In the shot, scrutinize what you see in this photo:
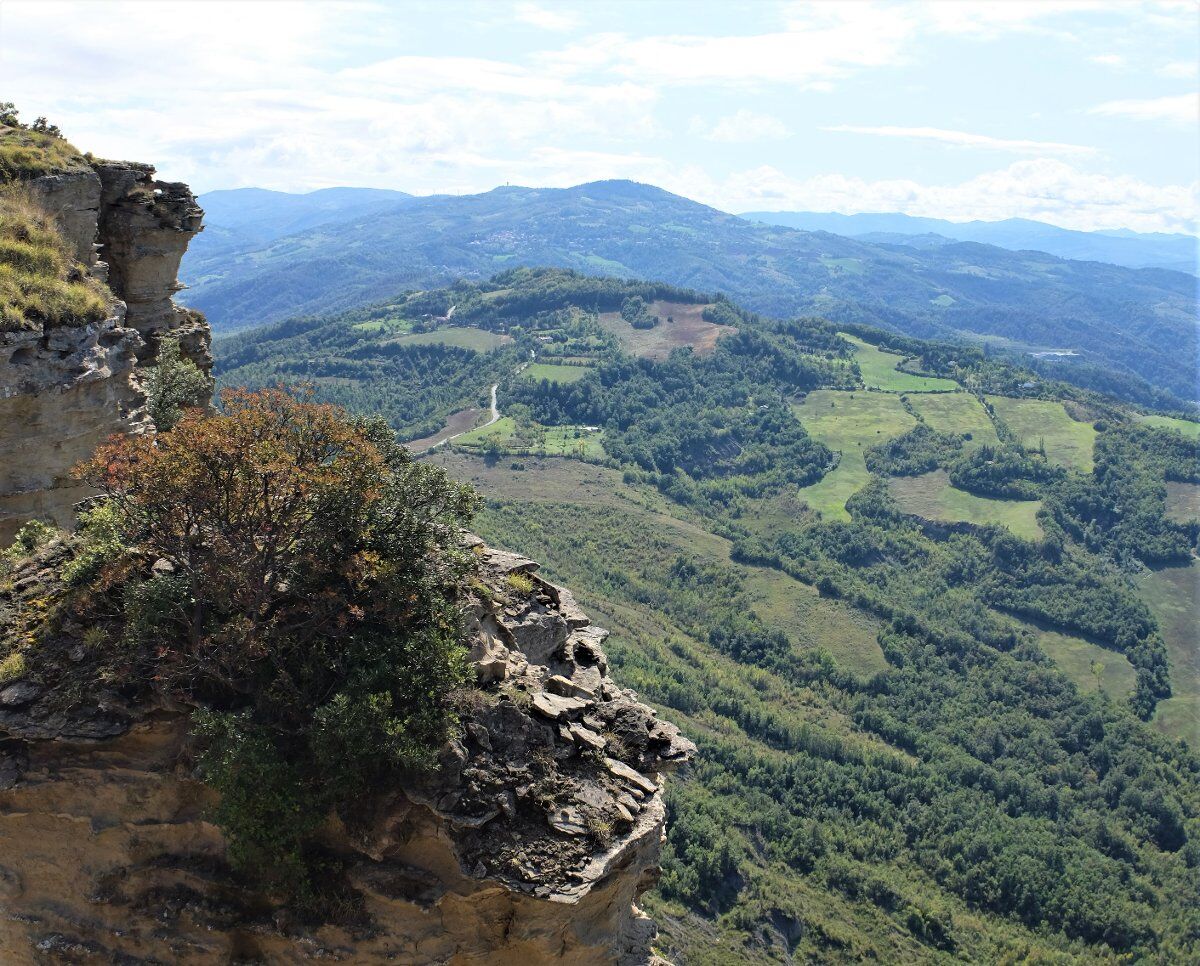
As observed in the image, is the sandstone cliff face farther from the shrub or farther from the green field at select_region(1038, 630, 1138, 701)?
the green field at select_region(1038, 630, 1138, 701)

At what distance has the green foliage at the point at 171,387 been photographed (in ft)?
98.4

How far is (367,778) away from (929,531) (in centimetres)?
18581

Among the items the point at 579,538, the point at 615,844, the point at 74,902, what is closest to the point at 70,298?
the point at 74,902

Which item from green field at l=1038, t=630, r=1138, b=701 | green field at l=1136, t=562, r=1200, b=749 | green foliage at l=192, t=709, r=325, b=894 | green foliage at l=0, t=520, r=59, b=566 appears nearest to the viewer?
green foliage at l=192, t=709, r=325, b=894

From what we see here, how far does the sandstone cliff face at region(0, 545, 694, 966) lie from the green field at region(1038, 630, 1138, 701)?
143019 millimetres

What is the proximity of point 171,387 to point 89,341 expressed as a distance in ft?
17.4

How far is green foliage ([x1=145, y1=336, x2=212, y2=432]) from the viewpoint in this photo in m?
30.0

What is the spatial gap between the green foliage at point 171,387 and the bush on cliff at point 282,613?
9.75 metres

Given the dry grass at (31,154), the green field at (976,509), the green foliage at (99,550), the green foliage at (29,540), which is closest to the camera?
the green foliage at (99,550)

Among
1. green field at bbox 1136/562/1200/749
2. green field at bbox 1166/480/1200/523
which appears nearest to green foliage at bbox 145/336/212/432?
green field at bbox 1136/562/1200/749

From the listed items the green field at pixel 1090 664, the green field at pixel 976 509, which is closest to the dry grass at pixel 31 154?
the green field at pixel 1090 664

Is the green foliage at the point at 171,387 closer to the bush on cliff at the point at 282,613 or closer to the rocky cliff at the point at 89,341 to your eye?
the rocky cliff at the point at 89,341

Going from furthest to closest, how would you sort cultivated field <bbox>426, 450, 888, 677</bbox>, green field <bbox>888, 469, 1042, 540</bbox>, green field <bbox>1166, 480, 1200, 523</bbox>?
green field <bbox>1166, 480, 1200, 523</bbox>
green field <bbox>888, 469, 1042, 540</bbox>
cultivated field <bbox>426, 450, 888, 677</bbox>

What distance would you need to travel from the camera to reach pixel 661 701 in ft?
362
